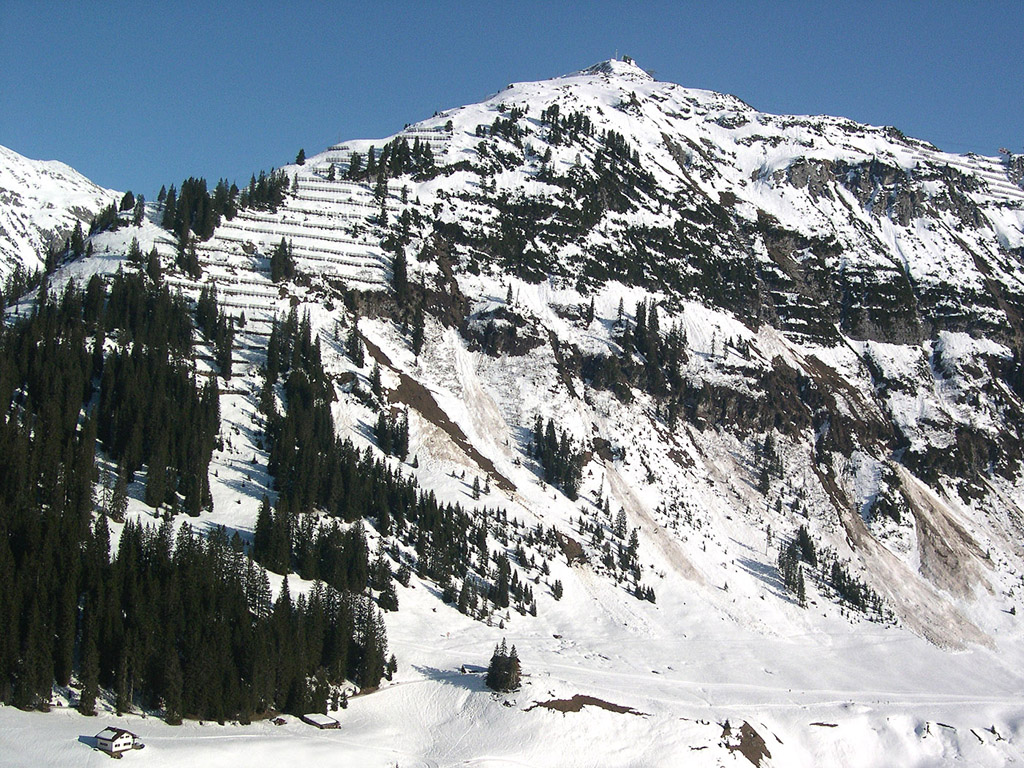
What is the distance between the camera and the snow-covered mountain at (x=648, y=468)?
89062 millimetres

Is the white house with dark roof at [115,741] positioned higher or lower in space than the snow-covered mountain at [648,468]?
lower

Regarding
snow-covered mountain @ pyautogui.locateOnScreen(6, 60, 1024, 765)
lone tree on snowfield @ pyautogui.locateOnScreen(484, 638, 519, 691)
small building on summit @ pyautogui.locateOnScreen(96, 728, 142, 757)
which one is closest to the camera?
small building on summit @ pyautogui.locateOnScreen(96, 728, 142, 757)

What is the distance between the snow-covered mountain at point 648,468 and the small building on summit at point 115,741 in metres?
2.52

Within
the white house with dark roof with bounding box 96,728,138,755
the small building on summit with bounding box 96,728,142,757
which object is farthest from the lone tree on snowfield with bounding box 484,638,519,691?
the white house with dark roof with bounding box 96,728,138,755

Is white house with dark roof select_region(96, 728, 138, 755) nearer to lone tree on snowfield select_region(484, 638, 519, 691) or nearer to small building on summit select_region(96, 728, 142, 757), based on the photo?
small building on summit select_region(96, 728, 142, 757)

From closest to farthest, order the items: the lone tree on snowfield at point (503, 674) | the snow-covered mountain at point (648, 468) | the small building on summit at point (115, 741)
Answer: the small building on summit at point (115, 741), the lone tree on snowfield at point (503, 674), the snow-covered mountain at point (648, 468)

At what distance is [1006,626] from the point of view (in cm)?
13238

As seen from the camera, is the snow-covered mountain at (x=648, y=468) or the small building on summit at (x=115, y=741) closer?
the small building on summit at (x=115, y=741)

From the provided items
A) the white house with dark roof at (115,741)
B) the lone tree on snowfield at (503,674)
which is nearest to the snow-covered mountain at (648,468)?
the lone tree on snowfield at (503,674)

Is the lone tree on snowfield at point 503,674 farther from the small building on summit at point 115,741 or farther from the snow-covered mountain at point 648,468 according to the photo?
the small building on summit at point 115,741

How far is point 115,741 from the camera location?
59.2 meters

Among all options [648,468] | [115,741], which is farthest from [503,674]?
[648,468]

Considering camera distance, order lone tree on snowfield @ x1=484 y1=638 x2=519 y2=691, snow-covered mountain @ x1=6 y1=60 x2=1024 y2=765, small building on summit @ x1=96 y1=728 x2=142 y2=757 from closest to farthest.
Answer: small building on summit @ x1=96 y1=728 x2=142 y2=757 < lone tree on snowfield @ x1=484 y1=638 x2=519 y2=691 < snow-covered mountain @ x1=6 y1=60 x2=1024 y2=765

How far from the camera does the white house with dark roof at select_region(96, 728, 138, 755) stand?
59219mm
